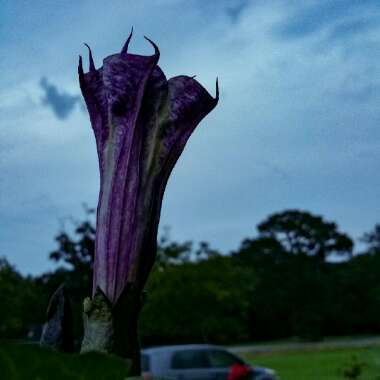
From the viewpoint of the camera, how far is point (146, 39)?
1056 millimetres

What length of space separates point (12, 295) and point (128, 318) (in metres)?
45.2

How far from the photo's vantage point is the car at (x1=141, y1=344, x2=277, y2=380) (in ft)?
67.8

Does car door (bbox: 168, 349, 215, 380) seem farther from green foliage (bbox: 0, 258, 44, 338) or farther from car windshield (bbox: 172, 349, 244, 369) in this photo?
green foliage (bbox: 0, 258, 44, 338)

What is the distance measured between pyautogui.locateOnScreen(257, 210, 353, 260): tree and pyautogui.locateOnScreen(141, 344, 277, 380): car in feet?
186

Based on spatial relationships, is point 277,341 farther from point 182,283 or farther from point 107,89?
point 107,89

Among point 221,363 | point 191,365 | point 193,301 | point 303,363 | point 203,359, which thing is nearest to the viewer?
point 191,365

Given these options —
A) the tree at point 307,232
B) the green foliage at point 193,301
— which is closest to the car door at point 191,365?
the green foliage at point 193,301

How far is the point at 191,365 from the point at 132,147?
21.3 metres

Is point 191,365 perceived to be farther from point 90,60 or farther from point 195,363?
point 90,60


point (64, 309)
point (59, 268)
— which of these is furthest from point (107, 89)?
point (59, 268)

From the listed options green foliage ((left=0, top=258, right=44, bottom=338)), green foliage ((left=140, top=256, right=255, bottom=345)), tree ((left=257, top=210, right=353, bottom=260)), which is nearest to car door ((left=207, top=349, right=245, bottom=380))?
green foliage ((left=0, top=258, right=44, bottom=338))

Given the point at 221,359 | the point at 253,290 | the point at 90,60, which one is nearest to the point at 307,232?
the point at 253,290

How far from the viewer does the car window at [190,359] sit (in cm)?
2144

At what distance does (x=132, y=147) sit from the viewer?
1.03m
